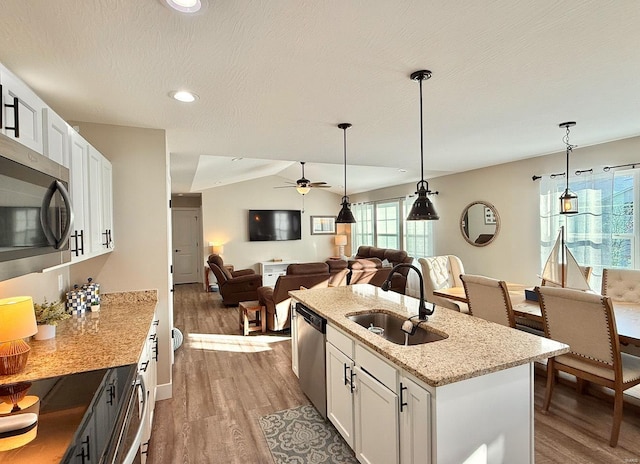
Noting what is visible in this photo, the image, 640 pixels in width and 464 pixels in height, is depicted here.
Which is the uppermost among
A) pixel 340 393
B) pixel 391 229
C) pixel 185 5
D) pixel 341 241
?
pixel 185 5

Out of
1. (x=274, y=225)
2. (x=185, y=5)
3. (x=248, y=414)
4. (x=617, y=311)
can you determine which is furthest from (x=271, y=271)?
(x=185, y=5)

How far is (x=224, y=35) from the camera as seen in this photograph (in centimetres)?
149

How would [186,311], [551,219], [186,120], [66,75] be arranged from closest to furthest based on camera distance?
[66,75] < [186,120] < [551,219] < [186,311]

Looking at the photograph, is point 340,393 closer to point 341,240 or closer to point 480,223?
point 480,223

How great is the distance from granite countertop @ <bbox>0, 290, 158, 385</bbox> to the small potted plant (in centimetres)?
4

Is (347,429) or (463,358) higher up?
(463,358)

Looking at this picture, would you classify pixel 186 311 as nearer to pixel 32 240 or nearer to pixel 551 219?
pixel 32 240

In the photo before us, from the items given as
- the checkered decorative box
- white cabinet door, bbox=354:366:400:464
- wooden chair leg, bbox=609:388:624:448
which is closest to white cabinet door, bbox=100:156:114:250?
the checkered decorative box

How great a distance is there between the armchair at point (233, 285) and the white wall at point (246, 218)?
1.84 metres

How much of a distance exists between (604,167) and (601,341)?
248 centimetres

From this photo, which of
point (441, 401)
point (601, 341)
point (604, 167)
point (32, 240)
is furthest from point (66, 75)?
point (604, 167)

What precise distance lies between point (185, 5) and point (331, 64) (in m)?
0.79

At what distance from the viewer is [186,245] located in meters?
9.33

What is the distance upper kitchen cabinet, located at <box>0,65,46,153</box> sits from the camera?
3.82 ft
